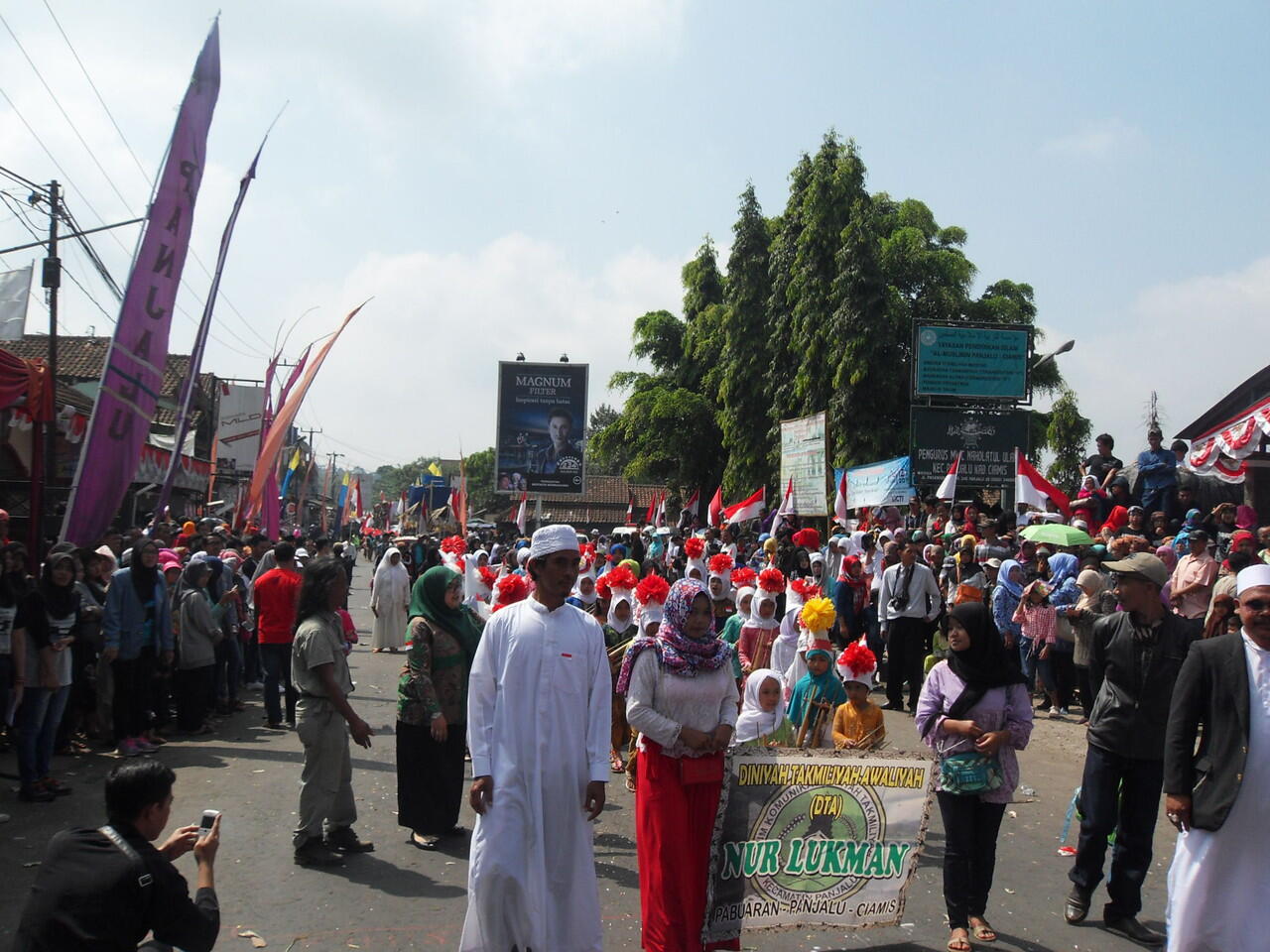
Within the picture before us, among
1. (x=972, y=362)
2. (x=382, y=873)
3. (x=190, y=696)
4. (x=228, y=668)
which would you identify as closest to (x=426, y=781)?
(x=382, y=873)

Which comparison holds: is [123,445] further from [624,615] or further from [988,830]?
[988,830]

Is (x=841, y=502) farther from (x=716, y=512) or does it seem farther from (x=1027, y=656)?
(x=1027, y=656)

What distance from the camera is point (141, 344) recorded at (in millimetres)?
9852

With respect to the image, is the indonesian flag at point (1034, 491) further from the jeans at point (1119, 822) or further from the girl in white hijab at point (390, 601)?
the jeans at point (1119, 822)

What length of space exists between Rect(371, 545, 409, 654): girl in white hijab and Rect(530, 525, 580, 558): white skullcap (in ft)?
47.0

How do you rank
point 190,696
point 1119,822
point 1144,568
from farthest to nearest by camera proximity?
point 190,696
point 1119,822
point 1144,568

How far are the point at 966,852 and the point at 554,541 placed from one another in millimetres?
2582

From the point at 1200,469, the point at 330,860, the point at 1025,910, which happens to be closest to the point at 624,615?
the point at 330,860

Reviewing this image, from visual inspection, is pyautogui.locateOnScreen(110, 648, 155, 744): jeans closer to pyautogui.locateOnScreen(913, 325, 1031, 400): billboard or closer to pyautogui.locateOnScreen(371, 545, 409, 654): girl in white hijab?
pyautogui.locateOnScreen(371, 545, 409, 654): girl in white hijab

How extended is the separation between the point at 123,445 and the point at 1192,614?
999 centimetres

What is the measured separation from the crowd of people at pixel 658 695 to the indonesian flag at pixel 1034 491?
168 inches

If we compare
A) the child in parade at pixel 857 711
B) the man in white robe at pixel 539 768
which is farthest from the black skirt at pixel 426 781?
the man in white robe at pixel 539 768

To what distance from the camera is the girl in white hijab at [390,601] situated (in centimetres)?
1853

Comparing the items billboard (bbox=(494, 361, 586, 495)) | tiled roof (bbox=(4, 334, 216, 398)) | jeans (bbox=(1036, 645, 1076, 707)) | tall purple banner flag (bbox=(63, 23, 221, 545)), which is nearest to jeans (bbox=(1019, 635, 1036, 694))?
jeans (bbox=(1036, 645, 1076, 707))
